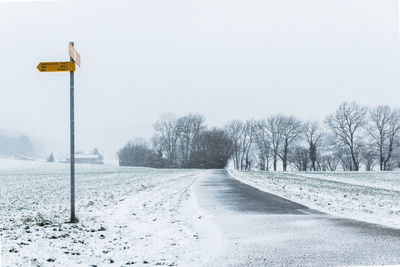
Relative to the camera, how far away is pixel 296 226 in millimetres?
7605

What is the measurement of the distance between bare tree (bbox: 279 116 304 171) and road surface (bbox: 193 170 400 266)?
76574mm

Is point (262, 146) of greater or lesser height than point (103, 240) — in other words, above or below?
above

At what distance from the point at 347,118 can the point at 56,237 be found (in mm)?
43918

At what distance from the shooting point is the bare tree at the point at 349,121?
128 ft

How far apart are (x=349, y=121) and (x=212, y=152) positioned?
35.3m

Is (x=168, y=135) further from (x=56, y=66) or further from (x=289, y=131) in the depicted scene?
(x=56, y=66)

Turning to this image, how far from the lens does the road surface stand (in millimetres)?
5176

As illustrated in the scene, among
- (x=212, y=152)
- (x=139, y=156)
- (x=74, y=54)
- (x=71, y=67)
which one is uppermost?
(x=74, y=54)

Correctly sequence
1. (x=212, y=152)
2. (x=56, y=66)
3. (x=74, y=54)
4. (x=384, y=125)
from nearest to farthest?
1. (x=56, y=66)
2. (x=74, y=54)
3. (x=384, y=125)
4. (x=212, y=152)

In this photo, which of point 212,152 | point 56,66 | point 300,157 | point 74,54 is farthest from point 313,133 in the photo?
point 56,66

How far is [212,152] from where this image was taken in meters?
75.6

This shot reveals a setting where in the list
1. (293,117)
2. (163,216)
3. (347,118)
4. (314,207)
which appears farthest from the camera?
(293,117)

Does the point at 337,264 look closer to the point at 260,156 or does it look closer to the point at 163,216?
the point at 163,216

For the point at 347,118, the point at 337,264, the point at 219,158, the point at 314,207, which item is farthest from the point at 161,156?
the point at 337,264
